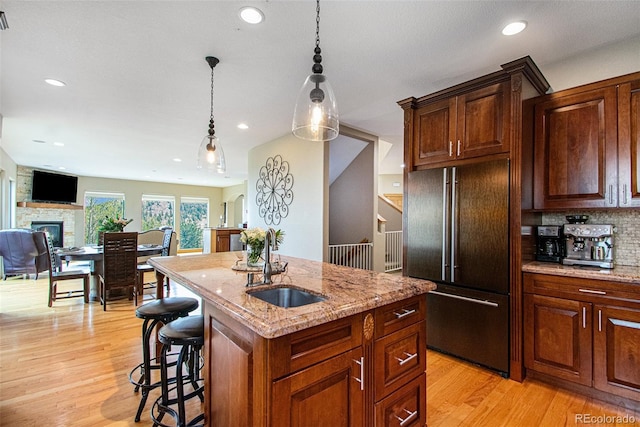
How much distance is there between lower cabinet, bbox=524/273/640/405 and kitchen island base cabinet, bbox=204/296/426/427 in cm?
127

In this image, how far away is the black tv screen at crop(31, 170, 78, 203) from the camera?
7.66m

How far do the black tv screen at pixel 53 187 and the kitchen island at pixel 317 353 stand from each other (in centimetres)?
871

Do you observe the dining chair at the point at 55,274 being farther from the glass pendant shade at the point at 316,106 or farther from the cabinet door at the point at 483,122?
the cabinet door at the point at 483,122

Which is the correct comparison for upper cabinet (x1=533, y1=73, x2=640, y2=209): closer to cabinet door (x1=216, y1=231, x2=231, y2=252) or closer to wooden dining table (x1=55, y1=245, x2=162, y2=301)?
wooden dining table (x1=55, y1=245, x2=162, y2=301)

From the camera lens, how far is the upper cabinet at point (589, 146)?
2.16m

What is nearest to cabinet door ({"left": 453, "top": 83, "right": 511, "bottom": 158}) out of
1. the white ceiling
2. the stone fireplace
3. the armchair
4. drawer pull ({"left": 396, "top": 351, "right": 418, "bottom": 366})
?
the white ceiling

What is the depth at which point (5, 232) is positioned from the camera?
473cm

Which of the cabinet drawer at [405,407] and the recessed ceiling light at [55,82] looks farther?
the recessed ceiling light at [55,82]

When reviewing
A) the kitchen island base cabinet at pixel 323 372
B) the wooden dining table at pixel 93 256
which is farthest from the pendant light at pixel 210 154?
the wooden dining table at pixel 93 256

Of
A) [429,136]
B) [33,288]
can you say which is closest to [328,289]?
[429,136]

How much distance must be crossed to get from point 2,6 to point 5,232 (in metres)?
4.41

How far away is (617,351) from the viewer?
6.59 feet

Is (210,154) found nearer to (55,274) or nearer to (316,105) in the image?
(316,105)

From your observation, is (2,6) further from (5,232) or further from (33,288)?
(33,288)
